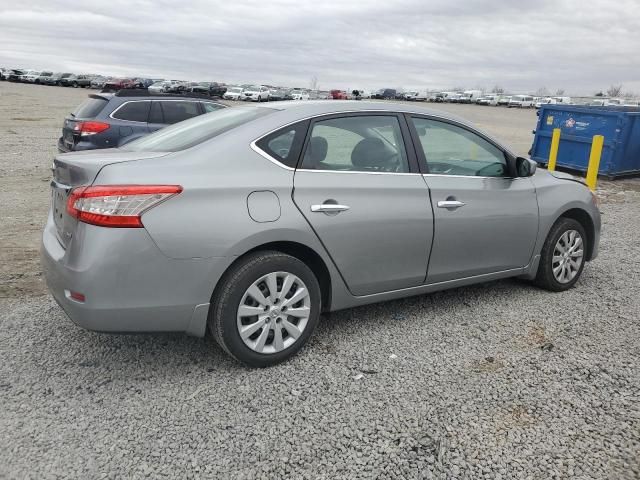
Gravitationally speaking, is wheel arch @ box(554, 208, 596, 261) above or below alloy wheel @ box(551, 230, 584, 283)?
above

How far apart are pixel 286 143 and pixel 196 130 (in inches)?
28.0

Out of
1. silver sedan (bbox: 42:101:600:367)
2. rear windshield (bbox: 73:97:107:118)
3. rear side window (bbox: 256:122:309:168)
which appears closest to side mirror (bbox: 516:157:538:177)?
silver sedan (bbox: 42:101:600:367)

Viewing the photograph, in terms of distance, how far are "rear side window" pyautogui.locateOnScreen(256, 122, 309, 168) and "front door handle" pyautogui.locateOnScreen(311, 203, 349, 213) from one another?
0.30 m

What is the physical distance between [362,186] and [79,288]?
1.81 metres

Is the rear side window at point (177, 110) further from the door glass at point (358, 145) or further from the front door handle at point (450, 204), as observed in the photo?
the front door handle at point (450, 204)

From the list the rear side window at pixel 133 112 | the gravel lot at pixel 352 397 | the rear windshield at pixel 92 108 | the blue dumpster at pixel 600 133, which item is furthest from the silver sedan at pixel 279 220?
the blue dumpster at pixel 600 133

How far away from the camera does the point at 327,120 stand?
3756mm

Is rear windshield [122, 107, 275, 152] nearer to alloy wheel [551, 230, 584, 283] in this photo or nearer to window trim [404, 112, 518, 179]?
window trim [404, 112, 518, 179]

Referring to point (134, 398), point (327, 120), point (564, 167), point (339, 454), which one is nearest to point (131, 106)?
point (327, 120)

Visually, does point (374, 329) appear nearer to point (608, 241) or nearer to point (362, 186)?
point (362, 186)

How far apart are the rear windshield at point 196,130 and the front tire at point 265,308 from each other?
870 millimetres

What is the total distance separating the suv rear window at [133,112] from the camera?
9.35 meters

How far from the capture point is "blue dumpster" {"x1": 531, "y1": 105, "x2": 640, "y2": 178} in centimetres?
1227

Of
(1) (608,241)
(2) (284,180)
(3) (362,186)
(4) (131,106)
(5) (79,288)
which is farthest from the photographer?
(4) (131,106)
